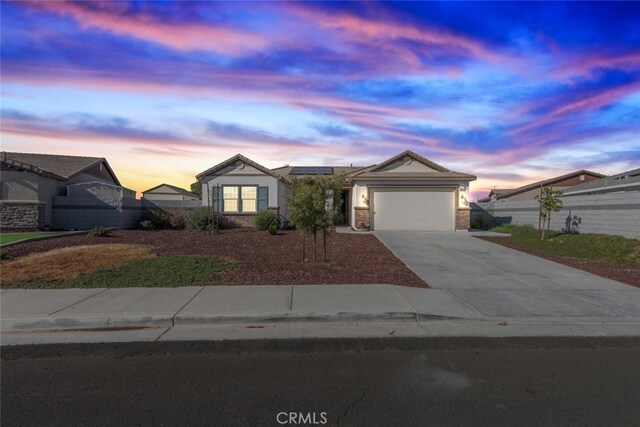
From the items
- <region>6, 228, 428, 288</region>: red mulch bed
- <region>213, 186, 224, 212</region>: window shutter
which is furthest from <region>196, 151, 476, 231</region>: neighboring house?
Result: <region>213, 186, 224, 212</region>: window shutter

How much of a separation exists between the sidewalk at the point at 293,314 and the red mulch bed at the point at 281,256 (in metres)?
0.95

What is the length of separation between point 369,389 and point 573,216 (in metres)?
19.5

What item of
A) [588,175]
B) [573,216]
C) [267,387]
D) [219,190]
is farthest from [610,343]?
[588,175]

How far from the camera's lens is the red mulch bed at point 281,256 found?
9.35m

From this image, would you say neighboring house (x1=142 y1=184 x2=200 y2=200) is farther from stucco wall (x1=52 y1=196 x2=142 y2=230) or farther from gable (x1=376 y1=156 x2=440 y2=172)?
gable (x1=376 y1=156 x2=440 y2=172)

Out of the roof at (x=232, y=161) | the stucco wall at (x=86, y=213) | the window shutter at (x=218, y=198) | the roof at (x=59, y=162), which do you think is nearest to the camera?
the stucco wall at (x=86, y=213)

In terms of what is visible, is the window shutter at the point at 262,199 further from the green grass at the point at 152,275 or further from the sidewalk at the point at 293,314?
the sidewalk at the point at 293,314

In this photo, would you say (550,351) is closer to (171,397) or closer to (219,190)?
(171,397)

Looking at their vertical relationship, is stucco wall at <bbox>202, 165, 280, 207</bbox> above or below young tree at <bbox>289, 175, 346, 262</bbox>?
above

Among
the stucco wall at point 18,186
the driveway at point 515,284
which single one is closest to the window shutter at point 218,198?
the stucco wall at point 18,186

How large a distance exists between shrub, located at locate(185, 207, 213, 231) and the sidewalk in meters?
13.5

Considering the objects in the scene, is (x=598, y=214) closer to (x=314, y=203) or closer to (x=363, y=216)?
(x=363, y=216)

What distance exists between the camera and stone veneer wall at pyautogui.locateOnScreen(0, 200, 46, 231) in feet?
64.8

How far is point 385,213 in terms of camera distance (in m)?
22.4
